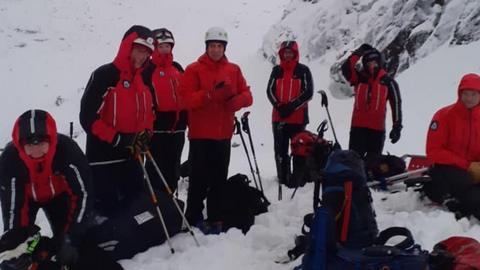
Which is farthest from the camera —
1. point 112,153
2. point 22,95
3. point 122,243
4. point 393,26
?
point 22,95

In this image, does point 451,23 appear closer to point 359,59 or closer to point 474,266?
point 359,59

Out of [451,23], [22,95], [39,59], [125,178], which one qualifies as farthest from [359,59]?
[39,59]

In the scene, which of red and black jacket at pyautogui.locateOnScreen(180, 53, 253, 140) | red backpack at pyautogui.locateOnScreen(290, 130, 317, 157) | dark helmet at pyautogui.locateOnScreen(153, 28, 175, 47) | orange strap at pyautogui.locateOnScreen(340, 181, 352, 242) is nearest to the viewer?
orange strap at pyautogui.locateOnScreen(340, 181, 352, 242)

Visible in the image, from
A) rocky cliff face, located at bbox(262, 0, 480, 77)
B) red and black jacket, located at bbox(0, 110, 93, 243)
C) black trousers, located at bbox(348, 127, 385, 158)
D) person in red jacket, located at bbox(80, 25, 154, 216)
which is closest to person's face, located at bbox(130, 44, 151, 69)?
person in red jacket, located at bbox(80, 25, 154, 216)

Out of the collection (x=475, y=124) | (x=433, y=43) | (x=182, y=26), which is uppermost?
(x=182, y=26)

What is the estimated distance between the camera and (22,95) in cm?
2144

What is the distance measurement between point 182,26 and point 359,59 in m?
22.9

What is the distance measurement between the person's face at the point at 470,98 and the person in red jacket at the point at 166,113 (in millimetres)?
3101

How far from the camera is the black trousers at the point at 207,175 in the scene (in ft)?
18.0

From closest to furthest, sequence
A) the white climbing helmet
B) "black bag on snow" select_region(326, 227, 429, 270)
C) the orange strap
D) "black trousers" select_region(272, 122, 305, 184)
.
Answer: "black bag on snow" select_region(326, 227, 429, 270) → the orange strap → the white climbing helmet → "black trousers" select_region(272, 122, 305, 184)

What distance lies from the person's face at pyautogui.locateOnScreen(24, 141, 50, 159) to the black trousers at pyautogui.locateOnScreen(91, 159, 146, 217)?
1.00 meters

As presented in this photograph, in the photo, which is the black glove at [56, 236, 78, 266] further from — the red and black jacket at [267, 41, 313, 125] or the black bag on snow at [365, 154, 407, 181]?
the red and black jacket at [267, 41, 313, 125]

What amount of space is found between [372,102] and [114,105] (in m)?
3.63

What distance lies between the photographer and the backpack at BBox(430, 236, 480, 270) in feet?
11.5
